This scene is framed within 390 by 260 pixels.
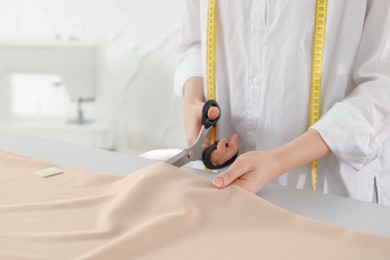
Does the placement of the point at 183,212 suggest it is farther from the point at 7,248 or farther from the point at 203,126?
the point at 203,126

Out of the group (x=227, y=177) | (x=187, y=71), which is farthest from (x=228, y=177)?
(x=187, y=71)

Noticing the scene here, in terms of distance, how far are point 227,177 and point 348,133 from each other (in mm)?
265

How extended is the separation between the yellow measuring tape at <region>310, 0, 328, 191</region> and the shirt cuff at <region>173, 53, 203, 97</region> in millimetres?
295

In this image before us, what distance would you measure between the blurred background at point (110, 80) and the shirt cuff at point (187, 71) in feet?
4.32

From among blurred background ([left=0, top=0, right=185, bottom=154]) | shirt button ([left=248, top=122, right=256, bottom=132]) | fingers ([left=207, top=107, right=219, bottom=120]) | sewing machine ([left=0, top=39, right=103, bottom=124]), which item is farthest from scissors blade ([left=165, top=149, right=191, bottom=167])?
blurred background ([left=0, top=0, right=185, bottom=154])

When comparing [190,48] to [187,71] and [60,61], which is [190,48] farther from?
[60,61]

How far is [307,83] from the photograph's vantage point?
3.16 ft

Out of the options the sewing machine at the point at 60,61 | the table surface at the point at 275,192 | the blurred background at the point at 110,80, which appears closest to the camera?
the table surface at the point at 275,192

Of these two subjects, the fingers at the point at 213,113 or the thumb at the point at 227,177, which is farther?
the fingers at the point at 213,113

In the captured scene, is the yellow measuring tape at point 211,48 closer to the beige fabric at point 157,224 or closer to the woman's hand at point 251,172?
the woman's hand at point 251,172

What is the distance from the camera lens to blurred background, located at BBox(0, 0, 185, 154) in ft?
8.69

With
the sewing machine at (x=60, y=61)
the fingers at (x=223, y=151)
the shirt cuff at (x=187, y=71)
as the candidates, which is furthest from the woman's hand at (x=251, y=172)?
the sewing machine at (x=60, y=61)

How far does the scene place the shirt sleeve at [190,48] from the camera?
3.82 ft

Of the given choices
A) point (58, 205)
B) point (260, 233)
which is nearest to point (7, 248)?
point (58, 205)
